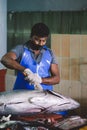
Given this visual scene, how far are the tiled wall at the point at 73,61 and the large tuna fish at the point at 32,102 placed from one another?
1.46 meters

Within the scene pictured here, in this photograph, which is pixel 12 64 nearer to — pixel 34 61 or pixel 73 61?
pixel 34 61

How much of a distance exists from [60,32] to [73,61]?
1.50 feet

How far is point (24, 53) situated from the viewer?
2316 mm

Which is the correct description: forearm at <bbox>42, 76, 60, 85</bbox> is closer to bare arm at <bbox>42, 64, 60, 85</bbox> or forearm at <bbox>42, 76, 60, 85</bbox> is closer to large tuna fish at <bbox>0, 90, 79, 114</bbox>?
bare arm at <bbox>42, 64, 60, 85</bbox>

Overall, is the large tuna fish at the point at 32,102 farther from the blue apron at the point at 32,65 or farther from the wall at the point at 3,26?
the wall at the point at 3,26

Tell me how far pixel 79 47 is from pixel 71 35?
17 cm

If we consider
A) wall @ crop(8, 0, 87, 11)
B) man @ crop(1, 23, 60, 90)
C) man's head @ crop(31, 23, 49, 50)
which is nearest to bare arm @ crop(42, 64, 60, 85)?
man @ crop(1, 23, 60, 90)

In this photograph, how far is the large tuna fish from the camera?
5.77 ft

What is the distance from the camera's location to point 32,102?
1775 mm

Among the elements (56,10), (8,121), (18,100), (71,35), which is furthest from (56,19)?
(8,121)

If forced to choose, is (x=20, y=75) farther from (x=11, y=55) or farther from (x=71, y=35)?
(x=71, y=35)

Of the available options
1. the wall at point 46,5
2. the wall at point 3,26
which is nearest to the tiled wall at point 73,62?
the wall at point 46,5

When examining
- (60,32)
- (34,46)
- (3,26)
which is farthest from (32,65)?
(3,26)

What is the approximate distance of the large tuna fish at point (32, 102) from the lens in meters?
1.76
